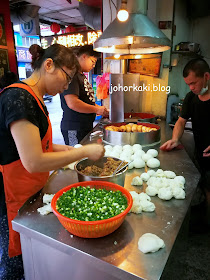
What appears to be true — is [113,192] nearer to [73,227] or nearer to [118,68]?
[73,227]

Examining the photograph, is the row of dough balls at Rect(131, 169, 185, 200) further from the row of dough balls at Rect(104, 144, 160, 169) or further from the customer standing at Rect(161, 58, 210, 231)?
the customer standing at Rect(161, 58, 210, 231)

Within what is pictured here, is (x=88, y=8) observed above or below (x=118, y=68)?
above

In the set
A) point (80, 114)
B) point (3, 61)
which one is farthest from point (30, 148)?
point (3, 61)

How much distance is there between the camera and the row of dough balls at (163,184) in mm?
1363

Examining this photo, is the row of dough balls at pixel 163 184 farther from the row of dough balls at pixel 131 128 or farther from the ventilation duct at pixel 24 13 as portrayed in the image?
the ventilation duct at pixel 24 13

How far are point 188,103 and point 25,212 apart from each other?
8.03ft

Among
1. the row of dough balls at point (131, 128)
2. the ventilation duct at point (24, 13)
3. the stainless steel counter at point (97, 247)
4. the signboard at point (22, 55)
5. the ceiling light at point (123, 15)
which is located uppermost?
the ventilation duct at point (24, 13)

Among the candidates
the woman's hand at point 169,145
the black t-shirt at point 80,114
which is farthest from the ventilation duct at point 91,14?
the woman's hand at point 169,145

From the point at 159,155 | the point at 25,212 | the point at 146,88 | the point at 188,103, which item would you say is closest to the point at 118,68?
the point at 146,88

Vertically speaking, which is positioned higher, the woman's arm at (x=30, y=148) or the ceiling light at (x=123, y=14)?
the ceiling light at (x=123, y=14)

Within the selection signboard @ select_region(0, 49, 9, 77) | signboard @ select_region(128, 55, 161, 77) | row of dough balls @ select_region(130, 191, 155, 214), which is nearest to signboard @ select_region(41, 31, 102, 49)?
signboard @ select_region(128, 55, 161, 77)

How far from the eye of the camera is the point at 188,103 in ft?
9.43

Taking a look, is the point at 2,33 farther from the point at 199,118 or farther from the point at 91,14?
the point at 199,118

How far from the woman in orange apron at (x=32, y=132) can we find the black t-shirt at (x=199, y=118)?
1.86 meters
